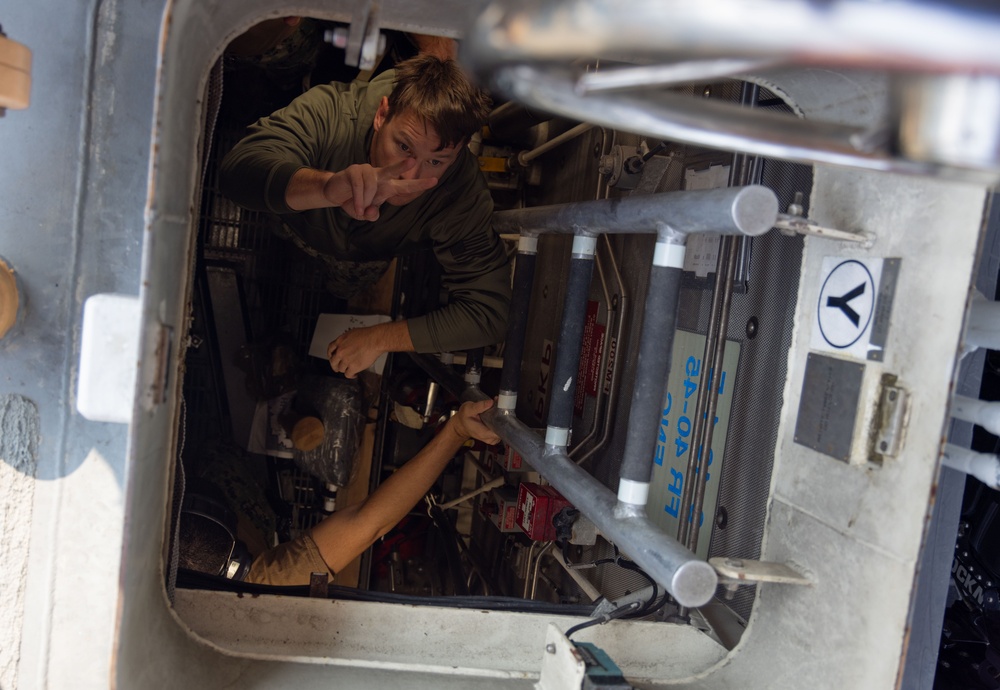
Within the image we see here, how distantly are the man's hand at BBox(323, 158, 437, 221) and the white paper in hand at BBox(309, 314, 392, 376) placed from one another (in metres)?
0.80

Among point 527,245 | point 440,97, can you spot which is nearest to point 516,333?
point 527,245

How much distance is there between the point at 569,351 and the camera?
6.39 feet

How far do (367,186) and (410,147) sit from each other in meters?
0.37

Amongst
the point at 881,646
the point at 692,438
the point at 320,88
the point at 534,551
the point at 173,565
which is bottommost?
the point at 534,551

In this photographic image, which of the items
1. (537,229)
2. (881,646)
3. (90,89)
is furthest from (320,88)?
(881,646)

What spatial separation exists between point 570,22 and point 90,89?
3.73 feet

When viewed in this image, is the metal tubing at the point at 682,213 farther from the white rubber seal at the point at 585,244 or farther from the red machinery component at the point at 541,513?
the red machinery component at the point at 541,513

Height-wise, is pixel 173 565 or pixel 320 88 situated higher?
pixel 320 88

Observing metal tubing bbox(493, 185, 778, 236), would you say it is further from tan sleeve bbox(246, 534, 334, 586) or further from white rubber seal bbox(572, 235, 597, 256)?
tan sleeve bbox(246, 534, 334, 586)

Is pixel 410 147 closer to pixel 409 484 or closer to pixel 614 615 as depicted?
pixel 409 484

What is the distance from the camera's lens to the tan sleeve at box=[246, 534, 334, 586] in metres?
2.32

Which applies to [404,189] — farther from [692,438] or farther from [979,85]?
[979,85]

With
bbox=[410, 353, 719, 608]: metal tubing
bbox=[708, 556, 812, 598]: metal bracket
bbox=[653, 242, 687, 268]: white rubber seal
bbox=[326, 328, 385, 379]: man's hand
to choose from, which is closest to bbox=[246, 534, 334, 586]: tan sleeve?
bbox=[326, 328, 385, 379]: man's hand

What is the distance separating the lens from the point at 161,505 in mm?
1359
